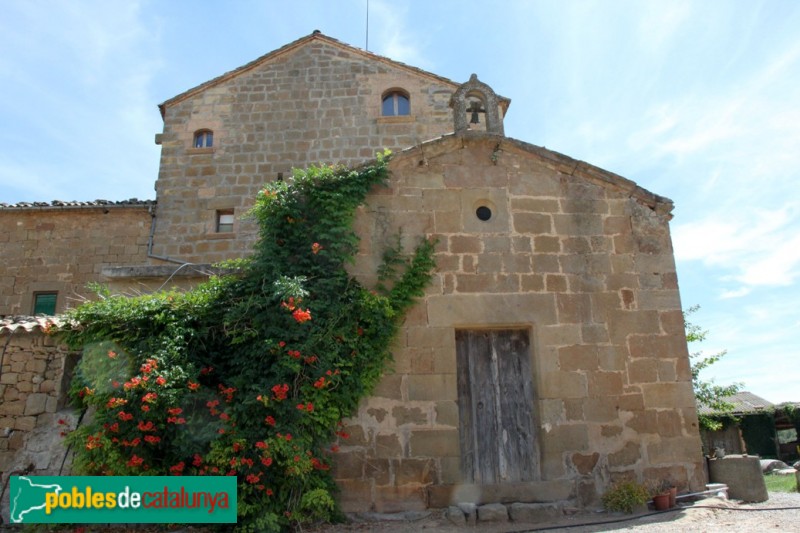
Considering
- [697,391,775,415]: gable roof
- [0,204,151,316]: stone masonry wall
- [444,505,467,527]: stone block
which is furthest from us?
[697,391,775,415]: gable roof

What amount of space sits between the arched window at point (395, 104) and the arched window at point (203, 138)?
431 cm

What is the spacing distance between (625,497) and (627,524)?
19.9 inches

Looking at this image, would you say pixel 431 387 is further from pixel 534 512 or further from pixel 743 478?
pixel 743 478

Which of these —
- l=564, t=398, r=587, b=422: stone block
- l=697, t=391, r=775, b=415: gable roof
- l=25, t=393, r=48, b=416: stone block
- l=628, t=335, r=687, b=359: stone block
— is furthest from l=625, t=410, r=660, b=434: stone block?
l=697, t=391, r=775, b=415: gable roof

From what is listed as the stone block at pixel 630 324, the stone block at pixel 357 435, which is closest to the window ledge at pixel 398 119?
the stone block at pixel 630 324

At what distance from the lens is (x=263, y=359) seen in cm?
654

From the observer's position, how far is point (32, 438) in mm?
6656

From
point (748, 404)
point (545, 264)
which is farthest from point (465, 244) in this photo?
point (748, 404)

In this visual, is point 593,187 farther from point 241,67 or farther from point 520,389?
point 241,67

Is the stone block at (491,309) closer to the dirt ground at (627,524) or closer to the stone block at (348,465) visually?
the stone block at (348,465)

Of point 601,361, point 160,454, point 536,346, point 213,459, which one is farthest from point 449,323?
point 160,454

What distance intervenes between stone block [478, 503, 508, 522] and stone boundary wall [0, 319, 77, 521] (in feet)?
14.7

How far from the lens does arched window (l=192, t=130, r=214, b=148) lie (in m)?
14.8

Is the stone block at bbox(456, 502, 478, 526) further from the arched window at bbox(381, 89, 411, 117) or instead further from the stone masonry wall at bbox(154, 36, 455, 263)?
the arched window at bbox(381, 89, 411, 117)
